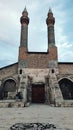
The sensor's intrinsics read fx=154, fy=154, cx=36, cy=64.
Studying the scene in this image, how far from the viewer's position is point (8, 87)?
18.7m

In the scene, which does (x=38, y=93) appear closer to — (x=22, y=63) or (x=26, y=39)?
(x=22, y=63)

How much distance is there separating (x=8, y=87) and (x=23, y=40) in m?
6.14

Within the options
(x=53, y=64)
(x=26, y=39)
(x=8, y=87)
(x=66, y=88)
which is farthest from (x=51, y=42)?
(x=8, y=87)

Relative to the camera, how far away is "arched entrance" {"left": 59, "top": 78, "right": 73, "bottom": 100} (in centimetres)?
1806

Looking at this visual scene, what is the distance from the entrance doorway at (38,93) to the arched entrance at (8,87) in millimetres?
2971

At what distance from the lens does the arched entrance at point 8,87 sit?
60.3 feet

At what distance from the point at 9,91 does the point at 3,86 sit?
100 centimetres

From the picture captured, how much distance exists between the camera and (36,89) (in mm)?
16625

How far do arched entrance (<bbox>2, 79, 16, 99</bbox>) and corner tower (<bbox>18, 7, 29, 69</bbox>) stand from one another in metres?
2.25

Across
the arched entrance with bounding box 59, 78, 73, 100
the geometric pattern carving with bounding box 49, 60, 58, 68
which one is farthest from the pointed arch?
the arched entrance with bounding box 59, 78, 73, 100

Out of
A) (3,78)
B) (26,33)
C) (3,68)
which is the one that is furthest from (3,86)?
(26,33)

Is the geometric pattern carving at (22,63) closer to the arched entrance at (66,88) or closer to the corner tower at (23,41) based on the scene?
the corner tower at (23,41)

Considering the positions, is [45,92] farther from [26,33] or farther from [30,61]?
[26,33]

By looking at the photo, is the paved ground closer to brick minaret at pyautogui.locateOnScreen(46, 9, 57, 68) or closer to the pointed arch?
the pointed arch
